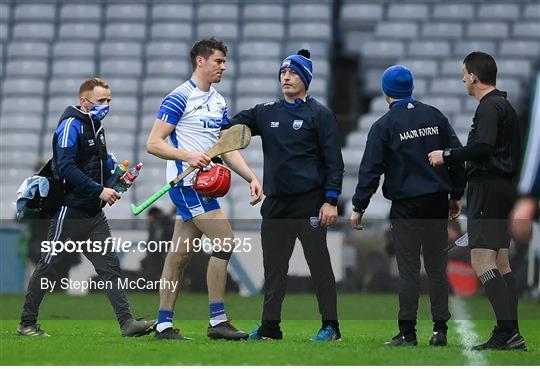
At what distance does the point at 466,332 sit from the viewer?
31.1 feet

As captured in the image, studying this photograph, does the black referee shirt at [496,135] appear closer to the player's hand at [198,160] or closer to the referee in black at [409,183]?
the referee in black at [409,183]

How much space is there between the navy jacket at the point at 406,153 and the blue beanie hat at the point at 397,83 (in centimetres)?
10

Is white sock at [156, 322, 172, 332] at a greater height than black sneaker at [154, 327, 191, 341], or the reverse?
white sock at [156, 322, 172, 332]

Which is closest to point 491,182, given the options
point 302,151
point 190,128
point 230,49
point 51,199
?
point 302,151

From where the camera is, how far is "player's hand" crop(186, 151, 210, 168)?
7941 mm

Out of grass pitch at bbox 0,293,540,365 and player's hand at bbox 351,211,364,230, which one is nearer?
grass pitch at bbox 0,293,540,365

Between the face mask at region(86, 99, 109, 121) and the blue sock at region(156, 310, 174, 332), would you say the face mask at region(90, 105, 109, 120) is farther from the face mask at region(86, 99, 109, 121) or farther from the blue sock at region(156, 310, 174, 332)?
the blue sock at region(156, 310, 174, 332)

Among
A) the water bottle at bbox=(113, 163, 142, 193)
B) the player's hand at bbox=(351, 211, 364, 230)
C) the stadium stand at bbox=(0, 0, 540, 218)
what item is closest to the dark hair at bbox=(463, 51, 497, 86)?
the player's hand at bbox=(351, 211, 364, 230)

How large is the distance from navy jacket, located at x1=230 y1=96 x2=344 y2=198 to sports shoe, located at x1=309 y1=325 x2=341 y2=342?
0.87m

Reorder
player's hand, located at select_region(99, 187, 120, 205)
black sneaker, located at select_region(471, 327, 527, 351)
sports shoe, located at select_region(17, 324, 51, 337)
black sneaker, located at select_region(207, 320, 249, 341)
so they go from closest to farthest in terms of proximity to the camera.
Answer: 1. black sneaker, located at select_region(471, 327, 527, 351)
2. black sneaker, located at select_region(207, 320, 249, 341)
3. player's hand, located at select_region(99, 187, 120, 205)
4. sports shoe, located at select_region(17, 324, 51, 337)

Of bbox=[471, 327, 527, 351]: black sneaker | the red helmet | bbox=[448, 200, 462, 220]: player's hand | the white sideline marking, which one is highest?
the red helmet

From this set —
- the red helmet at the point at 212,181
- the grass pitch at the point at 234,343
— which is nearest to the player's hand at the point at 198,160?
the red helmet at the point at 212,181

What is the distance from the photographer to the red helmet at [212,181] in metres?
7.96

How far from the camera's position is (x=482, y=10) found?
19.7 m
